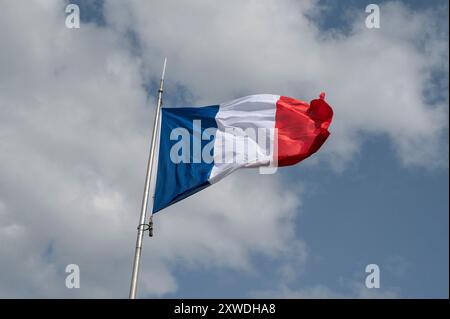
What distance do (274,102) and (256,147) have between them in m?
2.51

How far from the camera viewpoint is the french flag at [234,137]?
78.9 feet

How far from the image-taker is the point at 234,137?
25.9m

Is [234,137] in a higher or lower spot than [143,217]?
higher

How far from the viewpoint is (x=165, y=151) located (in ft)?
81.3

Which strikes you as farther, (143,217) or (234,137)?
(234,137)

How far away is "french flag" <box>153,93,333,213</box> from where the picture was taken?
947 inches
